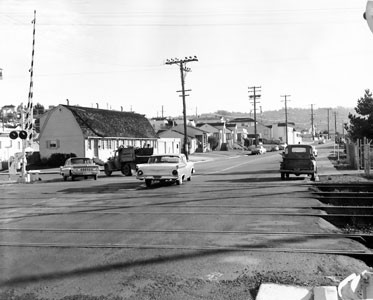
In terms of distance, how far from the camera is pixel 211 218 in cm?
1054

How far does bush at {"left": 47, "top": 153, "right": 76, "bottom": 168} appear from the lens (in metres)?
44.1

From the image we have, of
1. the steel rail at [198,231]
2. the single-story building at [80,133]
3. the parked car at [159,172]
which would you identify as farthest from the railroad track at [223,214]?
the single-story building at [80,133]

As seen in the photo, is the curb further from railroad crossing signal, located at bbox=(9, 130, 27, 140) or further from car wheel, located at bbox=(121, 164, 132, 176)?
car wheel, located at bbox=(121, 164, 132, 176)

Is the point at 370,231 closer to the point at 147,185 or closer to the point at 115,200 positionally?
the point at 115,200

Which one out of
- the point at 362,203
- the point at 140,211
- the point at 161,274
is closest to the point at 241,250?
A: the point at 161,274

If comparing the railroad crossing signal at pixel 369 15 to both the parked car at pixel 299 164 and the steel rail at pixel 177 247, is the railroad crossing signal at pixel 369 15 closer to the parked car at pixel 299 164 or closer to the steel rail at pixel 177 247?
the steel rail at pixel 177 247

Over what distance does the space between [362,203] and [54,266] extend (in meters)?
10.2

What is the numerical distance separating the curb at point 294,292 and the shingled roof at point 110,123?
131ft

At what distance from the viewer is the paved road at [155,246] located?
5.68 meters

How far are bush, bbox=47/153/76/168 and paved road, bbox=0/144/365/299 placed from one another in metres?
30.8

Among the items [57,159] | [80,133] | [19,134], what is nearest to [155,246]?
[19,134]

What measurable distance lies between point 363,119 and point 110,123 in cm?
2621

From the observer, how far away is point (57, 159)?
44.6 m

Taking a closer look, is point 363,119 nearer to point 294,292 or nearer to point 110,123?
point 110,123
